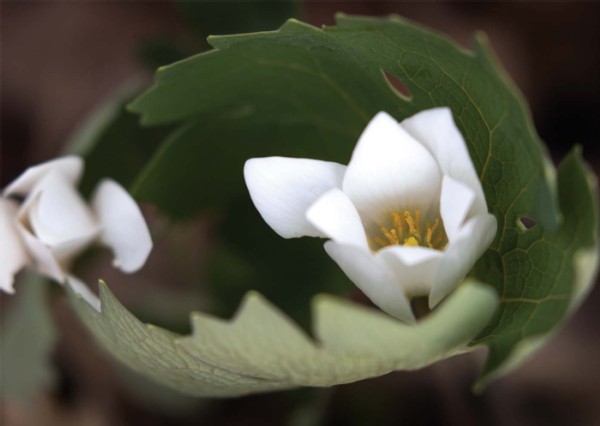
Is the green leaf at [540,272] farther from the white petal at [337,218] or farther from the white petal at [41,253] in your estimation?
the white petal at [41,253]

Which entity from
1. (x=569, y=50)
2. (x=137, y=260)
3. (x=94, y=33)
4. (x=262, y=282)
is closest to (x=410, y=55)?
(x=137, y=260)

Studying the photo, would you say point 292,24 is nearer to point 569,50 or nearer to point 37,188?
point 37,188

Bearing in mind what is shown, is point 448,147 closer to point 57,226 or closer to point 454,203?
point 454,203

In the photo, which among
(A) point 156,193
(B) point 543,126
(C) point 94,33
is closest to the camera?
(A) point 156,193

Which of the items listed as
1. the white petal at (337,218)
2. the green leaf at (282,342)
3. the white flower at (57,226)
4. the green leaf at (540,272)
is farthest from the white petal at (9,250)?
the green leaf at (540,272)

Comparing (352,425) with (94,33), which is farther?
(94,33)

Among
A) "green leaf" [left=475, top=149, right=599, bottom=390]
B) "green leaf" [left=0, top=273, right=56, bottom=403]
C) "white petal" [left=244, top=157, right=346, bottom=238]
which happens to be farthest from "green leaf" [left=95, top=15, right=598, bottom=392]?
"green leaf" [left=0, top=273, right=56, bottom=403]

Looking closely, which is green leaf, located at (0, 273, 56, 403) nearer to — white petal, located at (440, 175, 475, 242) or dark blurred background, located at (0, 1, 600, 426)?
dark blurred background, located at (0, 1, 600, 426)
